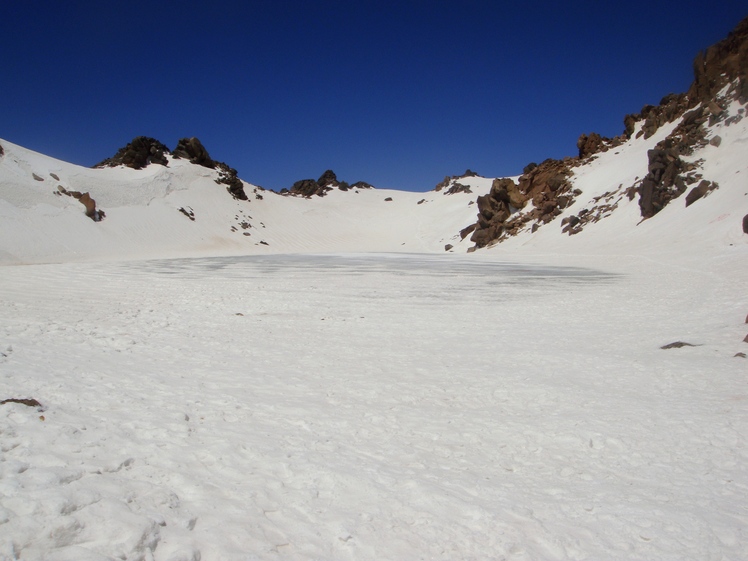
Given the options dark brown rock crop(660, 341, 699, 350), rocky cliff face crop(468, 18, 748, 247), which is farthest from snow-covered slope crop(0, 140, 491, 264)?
dark brown rock crop(660, 341, 699, 350)

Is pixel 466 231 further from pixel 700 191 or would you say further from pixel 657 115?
pixel 700 191

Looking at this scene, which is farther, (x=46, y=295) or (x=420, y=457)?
(x=46, y=295)

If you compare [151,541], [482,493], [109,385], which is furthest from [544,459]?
[109,385]

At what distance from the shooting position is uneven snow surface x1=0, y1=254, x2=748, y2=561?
2787 mm

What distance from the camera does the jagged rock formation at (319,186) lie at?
7206cm

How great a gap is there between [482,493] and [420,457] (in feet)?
2.16

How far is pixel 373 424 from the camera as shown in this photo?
14.8ft

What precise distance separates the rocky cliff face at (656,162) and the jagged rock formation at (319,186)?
105 ft

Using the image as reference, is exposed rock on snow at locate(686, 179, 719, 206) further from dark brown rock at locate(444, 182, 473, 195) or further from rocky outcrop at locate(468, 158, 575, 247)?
dark brown rock at locate(444, 182, 473, 195)

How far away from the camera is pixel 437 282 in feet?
51.0

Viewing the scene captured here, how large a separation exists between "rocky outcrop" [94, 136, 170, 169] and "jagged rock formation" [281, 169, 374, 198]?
76.0 feet

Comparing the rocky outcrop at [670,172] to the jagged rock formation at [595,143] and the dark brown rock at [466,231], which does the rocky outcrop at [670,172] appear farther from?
the dark brown rock at [466,231]

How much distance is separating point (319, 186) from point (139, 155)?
32.0 meters

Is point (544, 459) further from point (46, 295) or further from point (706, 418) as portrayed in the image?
point (46, 295)
